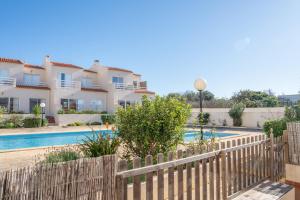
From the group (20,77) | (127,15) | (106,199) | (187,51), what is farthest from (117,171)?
(20,77)

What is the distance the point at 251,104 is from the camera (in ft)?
137

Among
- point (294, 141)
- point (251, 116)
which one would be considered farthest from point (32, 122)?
point (294, 141)

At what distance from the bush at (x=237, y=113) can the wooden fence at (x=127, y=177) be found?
28.7 meters

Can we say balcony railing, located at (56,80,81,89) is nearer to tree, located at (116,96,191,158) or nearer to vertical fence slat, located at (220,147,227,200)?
tree, located at (116,96,191,158)

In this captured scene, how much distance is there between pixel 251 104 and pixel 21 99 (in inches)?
1424

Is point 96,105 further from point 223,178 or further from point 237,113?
point 223,178

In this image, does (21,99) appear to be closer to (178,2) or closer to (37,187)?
(178,2)

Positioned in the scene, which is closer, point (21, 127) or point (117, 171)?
point (117, 171)

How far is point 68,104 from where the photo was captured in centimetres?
3594

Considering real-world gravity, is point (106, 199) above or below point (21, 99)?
below

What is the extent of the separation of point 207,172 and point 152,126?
231 centimetres

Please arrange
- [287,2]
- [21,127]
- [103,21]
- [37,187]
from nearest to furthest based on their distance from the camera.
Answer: [37,187] → [287,2] → [103,21] → [21,127]

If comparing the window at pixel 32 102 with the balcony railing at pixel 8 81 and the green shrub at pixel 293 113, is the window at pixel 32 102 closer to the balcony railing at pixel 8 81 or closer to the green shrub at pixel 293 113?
the balcony railing at pixel 8 81

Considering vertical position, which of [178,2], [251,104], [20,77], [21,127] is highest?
[178,2]
